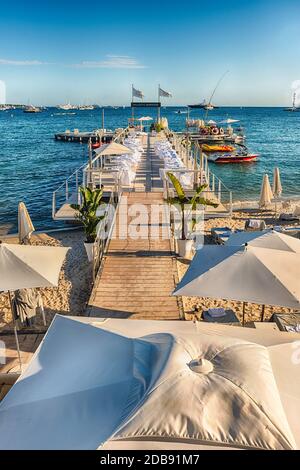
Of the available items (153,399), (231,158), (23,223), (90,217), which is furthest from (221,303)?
(231,158)

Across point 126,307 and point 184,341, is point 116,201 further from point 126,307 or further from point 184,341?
point 184,341

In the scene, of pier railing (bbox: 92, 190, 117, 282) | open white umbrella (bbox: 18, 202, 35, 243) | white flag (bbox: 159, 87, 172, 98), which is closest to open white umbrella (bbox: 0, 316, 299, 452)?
pier railing (bbox: 92, 190, 117, 282)

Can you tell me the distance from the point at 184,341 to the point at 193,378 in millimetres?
533

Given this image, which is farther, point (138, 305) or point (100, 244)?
point (100, 244)

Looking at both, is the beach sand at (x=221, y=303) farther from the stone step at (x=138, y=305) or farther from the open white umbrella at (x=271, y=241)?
the open white umbrella at (x=271, y=241)

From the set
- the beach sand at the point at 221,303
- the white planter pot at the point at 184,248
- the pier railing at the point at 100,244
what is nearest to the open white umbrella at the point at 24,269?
the pier railing at the point at 100,244

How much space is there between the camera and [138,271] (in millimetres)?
9250

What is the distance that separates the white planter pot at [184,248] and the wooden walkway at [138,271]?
0.28 metres

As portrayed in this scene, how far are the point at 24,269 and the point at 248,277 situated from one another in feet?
12.0

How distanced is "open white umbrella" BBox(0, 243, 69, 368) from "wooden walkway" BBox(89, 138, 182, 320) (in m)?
1.46

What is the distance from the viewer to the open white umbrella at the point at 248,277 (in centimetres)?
577

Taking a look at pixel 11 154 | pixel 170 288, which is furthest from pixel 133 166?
pixel 11 154

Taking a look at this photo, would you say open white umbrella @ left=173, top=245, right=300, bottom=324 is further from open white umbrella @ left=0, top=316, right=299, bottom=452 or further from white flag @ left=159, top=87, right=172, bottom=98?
white flag @ left=159, top=87, right=172, bottom=98

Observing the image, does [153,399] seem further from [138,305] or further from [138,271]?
[138,271]
